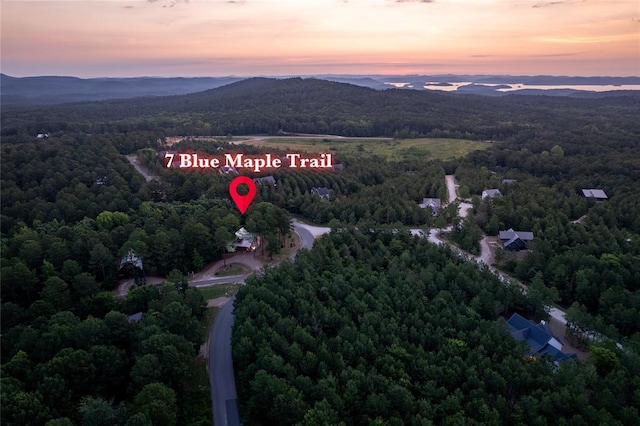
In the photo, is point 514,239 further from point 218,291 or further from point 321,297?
point 218,291

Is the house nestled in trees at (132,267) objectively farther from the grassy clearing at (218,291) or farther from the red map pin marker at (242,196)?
the red map pin marker at (242,196)

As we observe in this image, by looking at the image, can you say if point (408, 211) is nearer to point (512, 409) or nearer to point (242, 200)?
point (242, 200)

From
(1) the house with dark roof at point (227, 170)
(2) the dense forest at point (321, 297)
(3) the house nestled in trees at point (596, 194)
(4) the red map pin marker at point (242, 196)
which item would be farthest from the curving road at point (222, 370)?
(3) the house nestled in trees at point (596, 194)

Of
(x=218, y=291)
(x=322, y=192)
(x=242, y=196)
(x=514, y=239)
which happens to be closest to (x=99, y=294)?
(x=218, y=291)

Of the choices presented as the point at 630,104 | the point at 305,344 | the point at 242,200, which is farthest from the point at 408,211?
the point at 630,104

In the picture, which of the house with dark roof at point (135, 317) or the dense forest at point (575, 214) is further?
the dense forest at point (575, 214)

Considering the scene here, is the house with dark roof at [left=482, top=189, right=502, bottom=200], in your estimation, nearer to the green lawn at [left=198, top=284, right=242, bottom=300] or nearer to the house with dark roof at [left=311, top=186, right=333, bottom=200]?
the house with dark roof at [left=311, top=186, right=333, bottom=200]
